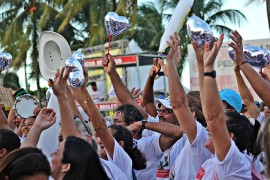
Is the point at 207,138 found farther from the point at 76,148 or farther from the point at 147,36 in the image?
the point at 147,36

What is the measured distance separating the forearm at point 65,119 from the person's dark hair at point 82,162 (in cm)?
81

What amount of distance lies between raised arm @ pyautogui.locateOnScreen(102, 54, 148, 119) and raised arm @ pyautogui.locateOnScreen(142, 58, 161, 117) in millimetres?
313

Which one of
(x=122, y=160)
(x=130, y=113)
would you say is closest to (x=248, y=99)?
(x=130, y=113)

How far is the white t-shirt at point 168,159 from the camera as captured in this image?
5207 mm

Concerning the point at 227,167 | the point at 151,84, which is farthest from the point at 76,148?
the point at 151,84

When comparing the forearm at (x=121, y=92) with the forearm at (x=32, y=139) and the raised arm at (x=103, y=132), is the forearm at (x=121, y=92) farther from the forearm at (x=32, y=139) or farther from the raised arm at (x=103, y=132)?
the forearm at (x=32, y=139)

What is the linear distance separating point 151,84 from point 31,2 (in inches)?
1080

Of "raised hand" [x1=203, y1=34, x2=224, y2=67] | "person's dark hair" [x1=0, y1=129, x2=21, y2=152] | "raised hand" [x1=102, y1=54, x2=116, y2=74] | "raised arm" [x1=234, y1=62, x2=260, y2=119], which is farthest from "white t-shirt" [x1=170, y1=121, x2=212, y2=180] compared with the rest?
"raised hand" [x1=102, y1=54, x2=116, y2=74]

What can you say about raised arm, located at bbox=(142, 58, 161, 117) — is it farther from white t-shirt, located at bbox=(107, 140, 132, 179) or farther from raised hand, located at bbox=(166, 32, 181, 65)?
white t-shirt, located at bbox=(107, 140, 132, 179)

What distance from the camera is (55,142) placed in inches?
201

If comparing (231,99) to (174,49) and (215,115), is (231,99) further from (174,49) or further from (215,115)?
(215,115)

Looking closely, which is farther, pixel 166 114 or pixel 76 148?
pixel 166 114

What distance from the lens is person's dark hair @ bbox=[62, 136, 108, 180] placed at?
3.34m

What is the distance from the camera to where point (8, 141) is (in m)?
4.30
